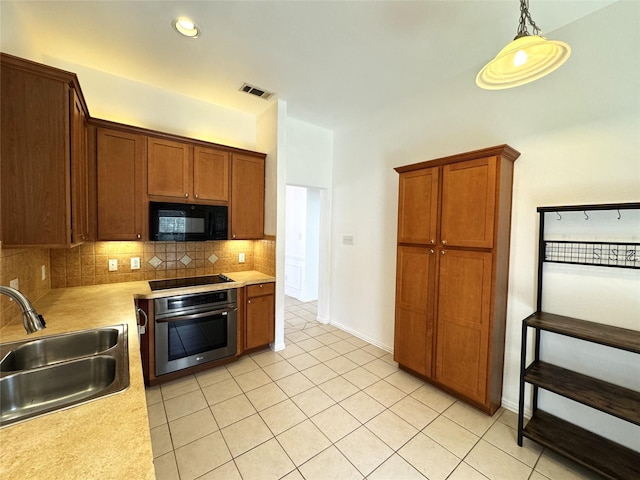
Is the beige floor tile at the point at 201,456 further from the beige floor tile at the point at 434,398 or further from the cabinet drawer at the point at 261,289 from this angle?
the beige floor tile at the point at 434,398

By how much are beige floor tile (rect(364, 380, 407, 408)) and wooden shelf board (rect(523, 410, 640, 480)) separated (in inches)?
37.1

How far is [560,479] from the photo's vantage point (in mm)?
1675

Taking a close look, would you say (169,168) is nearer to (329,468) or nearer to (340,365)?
(340,365)

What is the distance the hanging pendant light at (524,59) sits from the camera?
118 cm

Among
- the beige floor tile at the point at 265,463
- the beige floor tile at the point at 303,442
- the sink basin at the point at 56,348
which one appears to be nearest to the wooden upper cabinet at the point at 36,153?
the sink basin at the point at 56,348

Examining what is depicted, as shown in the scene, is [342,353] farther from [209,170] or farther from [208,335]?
[209,170]

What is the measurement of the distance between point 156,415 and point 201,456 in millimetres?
643

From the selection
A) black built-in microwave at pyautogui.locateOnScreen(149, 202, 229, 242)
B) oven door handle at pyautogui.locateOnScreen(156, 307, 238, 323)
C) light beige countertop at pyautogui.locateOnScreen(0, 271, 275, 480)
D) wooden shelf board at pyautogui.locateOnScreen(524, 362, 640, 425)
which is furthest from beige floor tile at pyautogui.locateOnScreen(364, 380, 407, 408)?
black built-in microwave at pyautogui.locateOnScreen(149, 202, 229, 242)

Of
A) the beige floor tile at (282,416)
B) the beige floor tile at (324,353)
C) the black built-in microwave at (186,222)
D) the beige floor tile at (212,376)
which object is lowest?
the beige floor tile at (282,416)

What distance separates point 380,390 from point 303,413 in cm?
80

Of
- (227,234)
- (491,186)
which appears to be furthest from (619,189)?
(227,234)

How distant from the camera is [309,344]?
3520 millimetres

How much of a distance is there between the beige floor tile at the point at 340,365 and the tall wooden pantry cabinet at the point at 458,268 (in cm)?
61

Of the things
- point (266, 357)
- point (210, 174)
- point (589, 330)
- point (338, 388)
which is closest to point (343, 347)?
point (338, 388)
